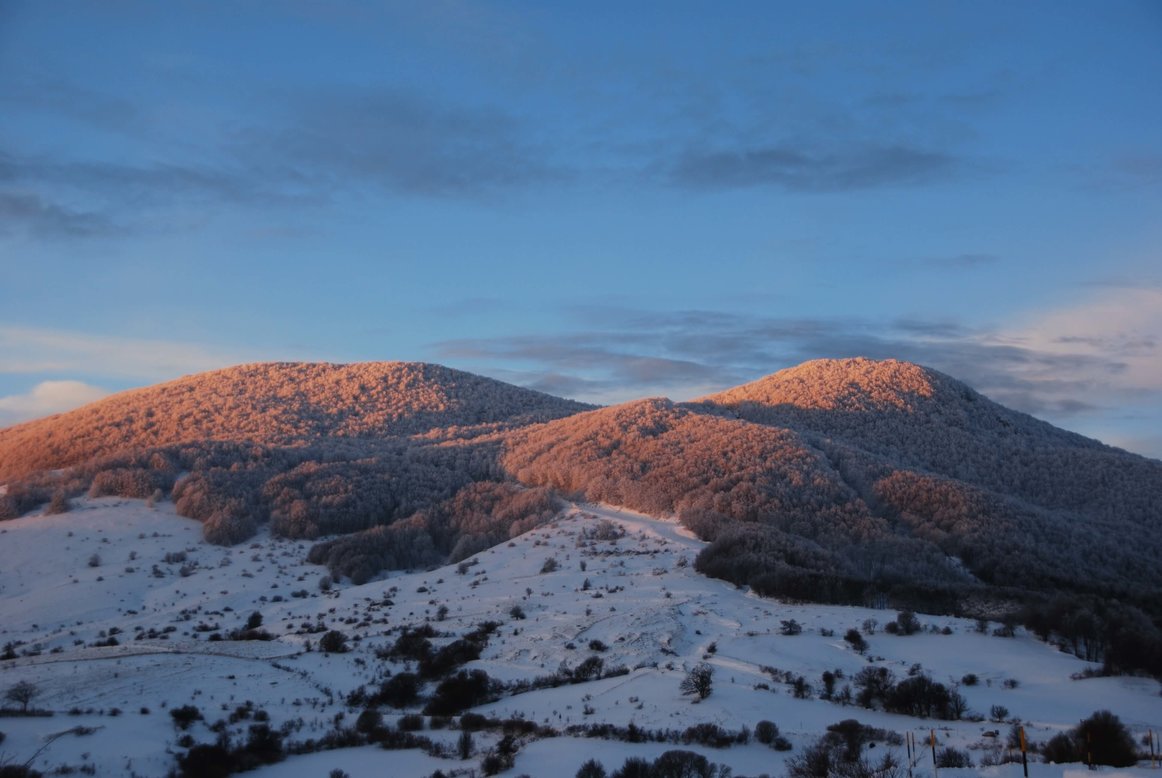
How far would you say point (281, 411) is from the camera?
63.0 m

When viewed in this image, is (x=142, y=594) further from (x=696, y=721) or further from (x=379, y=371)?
(x=379, y=371)

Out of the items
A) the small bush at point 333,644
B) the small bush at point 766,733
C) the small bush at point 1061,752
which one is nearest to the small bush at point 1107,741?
the small bush at point 1061,752

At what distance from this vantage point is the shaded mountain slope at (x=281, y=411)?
52.6 meters

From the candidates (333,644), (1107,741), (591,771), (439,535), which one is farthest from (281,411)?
(1107,741)

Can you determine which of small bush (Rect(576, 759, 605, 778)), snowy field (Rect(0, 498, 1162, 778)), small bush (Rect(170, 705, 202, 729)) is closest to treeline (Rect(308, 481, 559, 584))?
snowy field (Rect(0, 498, 1162, 778))

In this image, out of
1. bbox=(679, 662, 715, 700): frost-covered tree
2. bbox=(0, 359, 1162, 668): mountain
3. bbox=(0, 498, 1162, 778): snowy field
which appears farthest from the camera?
bbox=(0, 359, 1162, 668): mountain

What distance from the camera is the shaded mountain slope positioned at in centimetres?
5262

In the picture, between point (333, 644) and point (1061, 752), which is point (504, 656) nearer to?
point (333, 644)

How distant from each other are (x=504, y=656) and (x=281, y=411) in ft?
152

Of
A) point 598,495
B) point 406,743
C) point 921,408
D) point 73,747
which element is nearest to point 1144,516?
point 921,408

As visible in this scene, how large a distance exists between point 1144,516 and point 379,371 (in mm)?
51929

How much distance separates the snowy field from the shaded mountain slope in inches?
748

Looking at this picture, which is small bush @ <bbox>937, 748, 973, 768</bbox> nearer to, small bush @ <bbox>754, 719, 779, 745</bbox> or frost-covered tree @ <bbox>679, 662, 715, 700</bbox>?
small bush @ <bbox>754, 719, 779, 745</bbox>

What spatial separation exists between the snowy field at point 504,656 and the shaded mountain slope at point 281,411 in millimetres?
18999
